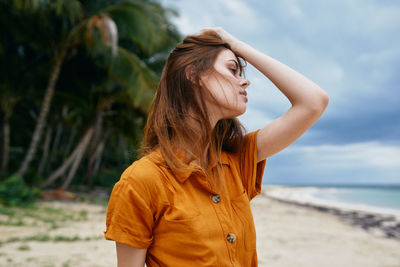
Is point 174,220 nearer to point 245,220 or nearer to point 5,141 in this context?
point 245,220

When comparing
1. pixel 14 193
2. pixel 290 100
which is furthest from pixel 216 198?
pixel 14 193

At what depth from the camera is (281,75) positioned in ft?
4.26

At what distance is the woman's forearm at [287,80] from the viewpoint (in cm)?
126

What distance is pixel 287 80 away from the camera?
129cm

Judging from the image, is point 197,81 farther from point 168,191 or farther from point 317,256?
point 317,256

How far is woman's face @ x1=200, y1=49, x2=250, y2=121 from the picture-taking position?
1234mm

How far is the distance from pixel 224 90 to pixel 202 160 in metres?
0.28

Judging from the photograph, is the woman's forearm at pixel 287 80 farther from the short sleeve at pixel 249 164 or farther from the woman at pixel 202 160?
the short sleeve at pixel 249 164

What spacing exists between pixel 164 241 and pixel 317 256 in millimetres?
5664

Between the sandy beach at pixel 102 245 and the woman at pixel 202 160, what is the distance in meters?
3.65

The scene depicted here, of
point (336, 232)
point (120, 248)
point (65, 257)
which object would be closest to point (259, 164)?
point (120, 248)

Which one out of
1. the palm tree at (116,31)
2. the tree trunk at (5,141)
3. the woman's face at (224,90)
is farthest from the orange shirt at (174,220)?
the tree trunk at (5,141)

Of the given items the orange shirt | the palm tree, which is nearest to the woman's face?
the orange shirt

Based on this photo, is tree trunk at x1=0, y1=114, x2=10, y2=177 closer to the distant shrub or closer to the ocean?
the distant shrub
